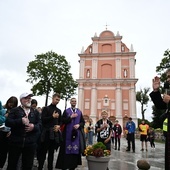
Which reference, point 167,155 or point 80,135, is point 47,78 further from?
point 167,155

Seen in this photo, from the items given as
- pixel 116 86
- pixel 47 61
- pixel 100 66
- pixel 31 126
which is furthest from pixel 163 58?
Result: pixel 31 126

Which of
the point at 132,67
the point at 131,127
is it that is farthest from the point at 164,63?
Result: the point at 131,127

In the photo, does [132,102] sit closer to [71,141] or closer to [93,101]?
[93,101]

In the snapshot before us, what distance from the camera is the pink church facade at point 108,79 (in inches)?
1475

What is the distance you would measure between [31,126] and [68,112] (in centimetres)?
177

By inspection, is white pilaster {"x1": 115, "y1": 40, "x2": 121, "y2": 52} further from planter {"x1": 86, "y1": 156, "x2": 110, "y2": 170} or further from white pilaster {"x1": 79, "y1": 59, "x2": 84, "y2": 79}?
planter {"x1": 86, "y1": 156, "x2": 110, "y2": 170}

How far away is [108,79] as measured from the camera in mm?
39406

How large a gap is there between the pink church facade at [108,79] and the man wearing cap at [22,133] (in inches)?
1323

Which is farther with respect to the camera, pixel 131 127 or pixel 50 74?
pixel 50 74

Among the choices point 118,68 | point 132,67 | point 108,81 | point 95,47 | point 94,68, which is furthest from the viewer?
point 95,47

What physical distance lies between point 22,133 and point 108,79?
120 ft

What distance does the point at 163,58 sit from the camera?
28938 mm

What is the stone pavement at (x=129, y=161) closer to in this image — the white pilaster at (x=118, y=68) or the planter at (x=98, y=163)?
the planter at (x=98, y=163)

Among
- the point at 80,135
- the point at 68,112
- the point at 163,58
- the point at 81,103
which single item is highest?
the point at 163,58
